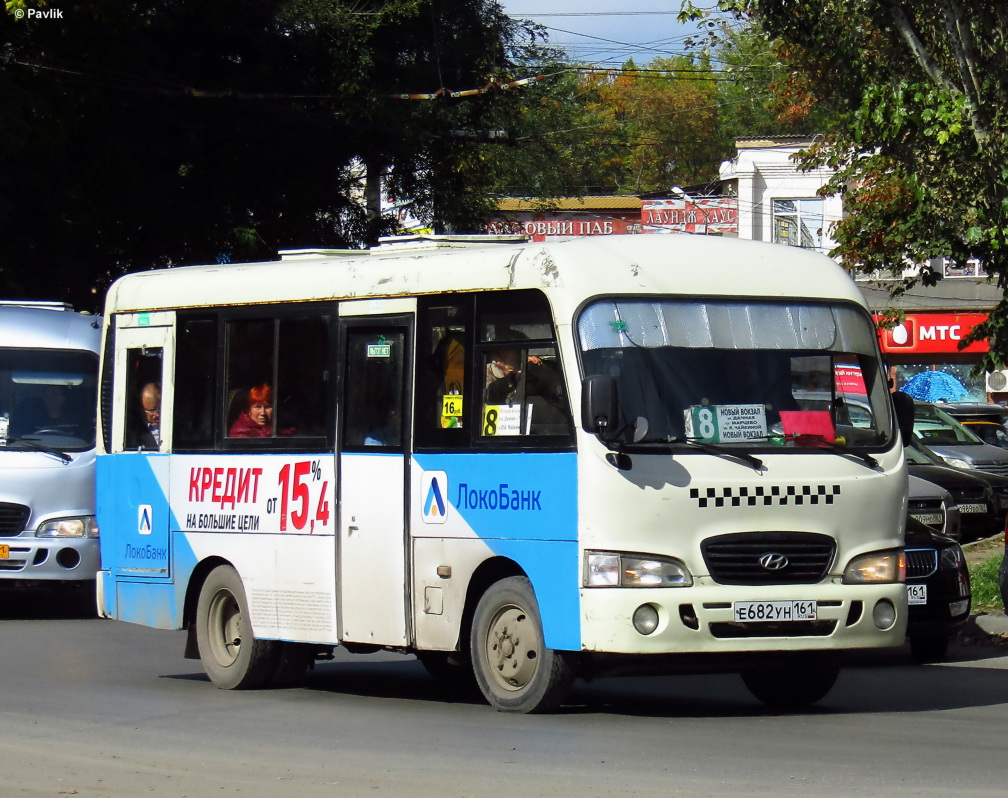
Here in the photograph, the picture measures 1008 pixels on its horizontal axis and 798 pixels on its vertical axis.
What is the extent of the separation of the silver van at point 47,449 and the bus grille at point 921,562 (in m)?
8.04

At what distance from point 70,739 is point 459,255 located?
11.5 ft

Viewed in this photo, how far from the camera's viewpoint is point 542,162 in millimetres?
40812

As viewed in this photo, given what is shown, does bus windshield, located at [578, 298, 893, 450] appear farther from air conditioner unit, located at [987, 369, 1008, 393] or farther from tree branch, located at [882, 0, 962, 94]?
air conditioner unit, located at [987, 369, 1008, 393]

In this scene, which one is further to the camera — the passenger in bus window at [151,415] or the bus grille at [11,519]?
the bus grille at [11,519]

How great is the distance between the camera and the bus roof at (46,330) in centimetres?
1753

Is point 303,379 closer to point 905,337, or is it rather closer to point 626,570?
point 626,570

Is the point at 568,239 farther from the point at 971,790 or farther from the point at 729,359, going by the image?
the point at 971,790

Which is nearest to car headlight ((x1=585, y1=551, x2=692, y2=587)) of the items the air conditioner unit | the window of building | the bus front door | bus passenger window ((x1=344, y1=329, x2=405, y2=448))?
the bus front door

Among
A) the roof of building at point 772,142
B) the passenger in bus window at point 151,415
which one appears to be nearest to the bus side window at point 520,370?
the passenger in bus window at point 151,415

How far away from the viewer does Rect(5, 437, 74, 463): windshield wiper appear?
671 inches

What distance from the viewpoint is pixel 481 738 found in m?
8.98

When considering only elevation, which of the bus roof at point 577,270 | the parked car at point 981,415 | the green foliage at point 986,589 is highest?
the bus roof at point 577,270

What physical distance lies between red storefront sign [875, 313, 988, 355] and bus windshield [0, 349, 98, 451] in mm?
34528

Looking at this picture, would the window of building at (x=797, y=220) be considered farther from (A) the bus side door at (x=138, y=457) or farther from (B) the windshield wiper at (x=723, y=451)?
(B) the windshield wiper at (x=723, y=451)
